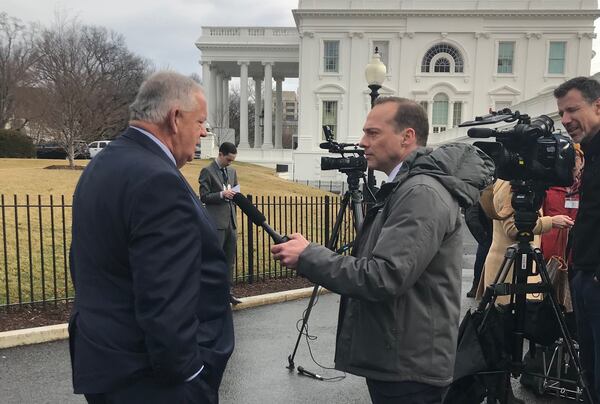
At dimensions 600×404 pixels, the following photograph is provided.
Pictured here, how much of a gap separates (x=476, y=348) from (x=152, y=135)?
2.30 meters

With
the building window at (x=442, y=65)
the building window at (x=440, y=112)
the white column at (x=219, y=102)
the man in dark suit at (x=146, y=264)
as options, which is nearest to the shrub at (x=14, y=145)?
the white column at (x=219, y=102)

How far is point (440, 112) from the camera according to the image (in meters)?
39.8

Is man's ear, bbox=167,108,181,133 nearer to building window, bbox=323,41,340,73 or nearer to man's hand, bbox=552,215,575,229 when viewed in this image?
man's hand, bbox=552,215,575,229

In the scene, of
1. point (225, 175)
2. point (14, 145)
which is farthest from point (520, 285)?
point (14, 145)

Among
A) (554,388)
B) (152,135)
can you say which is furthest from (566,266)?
(152,135)

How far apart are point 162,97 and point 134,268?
26.5 inches

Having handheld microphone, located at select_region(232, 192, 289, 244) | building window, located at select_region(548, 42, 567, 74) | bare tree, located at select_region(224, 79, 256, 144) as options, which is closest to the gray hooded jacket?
handheld microphone, located at select_region(232, 192, 289, 244)

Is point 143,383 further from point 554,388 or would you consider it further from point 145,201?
point 554,388

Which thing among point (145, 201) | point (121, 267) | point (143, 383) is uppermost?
point (145, 201)

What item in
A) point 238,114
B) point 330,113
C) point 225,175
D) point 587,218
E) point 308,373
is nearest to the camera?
point 587,218

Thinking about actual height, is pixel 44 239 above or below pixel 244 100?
below

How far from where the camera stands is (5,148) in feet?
105

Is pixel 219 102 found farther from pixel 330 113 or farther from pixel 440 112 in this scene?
pixel 440 112

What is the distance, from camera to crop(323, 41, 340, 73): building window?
39062mm
